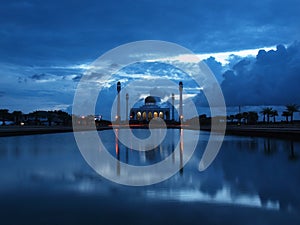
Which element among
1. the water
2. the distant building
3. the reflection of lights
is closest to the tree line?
the distant building


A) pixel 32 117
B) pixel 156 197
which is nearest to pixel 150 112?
pixel 32 117

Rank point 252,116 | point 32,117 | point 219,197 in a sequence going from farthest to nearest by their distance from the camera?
point 32,117 < point 252,116 < point 219,197

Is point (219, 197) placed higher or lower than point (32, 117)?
lower

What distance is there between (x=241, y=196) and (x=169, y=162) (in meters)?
6.55

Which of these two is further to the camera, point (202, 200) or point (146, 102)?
point (146, 102)

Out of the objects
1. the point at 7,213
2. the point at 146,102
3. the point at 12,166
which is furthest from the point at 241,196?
the point at 146,102

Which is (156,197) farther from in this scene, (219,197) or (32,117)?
(32,117)

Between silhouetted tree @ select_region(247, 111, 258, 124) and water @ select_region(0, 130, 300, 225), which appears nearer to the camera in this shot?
water @ select_region(0, 130, 300, 225)

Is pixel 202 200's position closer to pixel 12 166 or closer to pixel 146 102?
pixel 12 166

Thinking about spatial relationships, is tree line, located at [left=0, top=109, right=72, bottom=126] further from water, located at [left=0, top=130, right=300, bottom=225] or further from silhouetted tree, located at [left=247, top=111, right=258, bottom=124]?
water, located at [left=0, top=130, right=300, bottom=225]

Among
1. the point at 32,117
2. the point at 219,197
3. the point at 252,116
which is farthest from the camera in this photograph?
the point at 32,117

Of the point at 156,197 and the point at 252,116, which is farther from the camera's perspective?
the point at 252,116

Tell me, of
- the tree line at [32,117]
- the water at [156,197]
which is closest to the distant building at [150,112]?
the tree line at [32,117]

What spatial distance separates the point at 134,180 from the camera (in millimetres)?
10406
